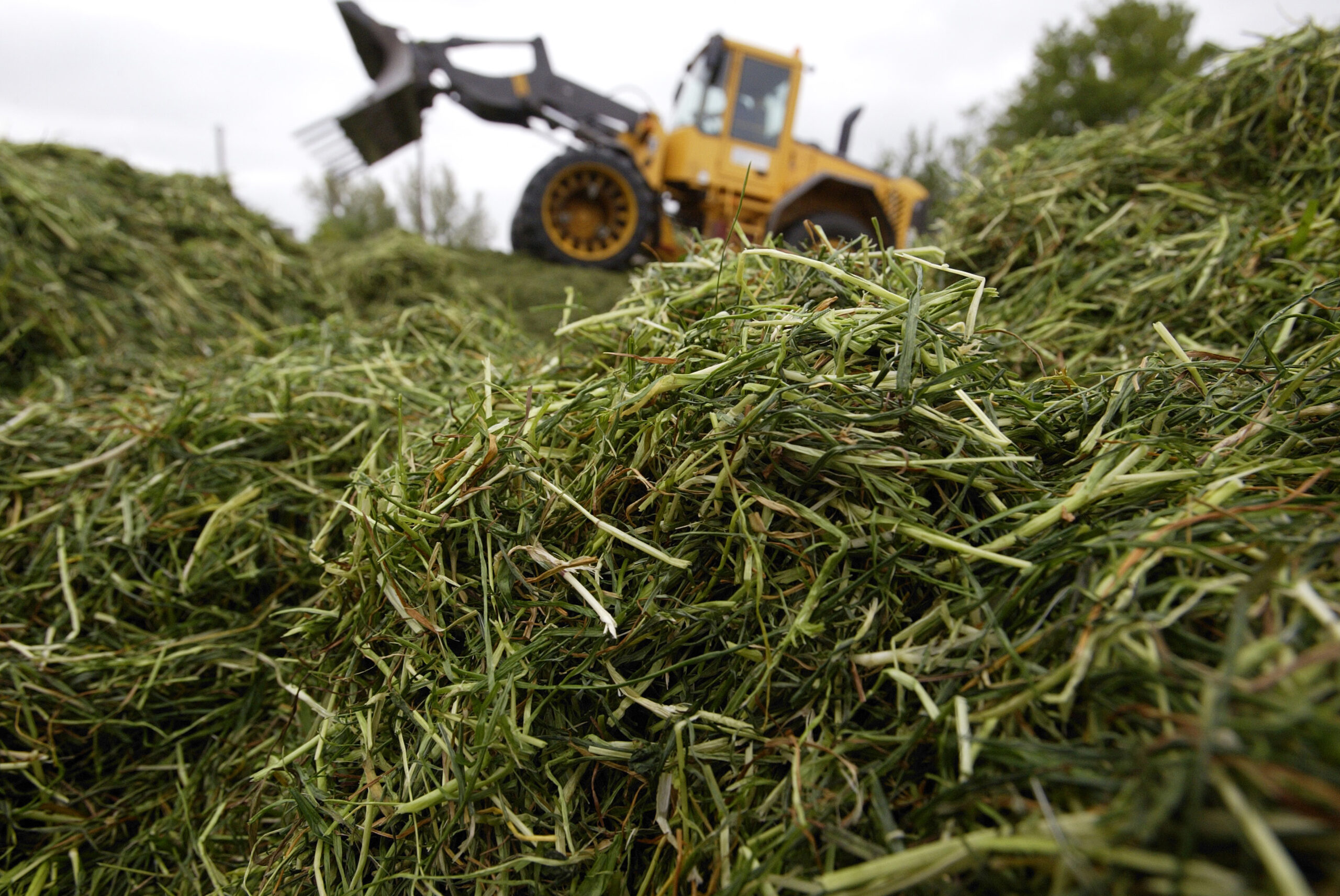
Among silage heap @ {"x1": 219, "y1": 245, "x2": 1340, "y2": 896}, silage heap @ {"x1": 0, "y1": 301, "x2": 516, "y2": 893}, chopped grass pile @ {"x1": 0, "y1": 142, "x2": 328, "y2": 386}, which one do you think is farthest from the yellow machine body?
silage heap @ {"x1": 219, "y1": 245, "x2": 1340, "y2": 896}

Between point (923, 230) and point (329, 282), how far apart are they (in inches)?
216

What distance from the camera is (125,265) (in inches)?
134

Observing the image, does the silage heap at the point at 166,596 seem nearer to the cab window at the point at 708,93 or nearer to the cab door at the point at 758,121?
the cab door at the point at 758,121

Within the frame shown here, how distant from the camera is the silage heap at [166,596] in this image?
4.49 feet

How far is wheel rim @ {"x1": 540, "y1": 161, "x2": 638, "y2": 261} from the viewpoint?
6473 millimetres

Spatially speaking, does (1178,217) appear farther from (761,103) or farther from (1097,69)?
(1097,69)

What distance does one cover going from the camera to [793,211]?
629 cm

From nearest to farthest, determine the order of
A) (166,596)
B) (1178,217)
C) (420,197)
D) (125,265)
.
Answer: (166,596) → (1178,217) → (125,265) → (420,197)

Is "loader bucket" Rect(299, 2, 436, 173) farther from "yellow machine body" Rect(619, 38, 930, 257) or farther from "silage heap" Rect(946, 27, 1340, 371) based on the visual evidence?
"silage heap" Rect(946, 27, 1340, 371)

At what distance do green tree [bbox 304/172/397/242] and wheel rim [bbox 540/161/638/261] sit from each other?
26.0 ft

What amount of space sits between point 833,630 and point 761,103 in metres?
6.69

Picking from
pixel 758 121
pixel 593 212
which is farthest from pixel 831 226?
pixel 593 212

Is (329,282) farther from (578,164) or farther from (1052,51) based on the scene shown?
(1052,51)

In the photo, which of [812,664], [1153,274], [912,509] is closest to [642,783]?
[812,664]
